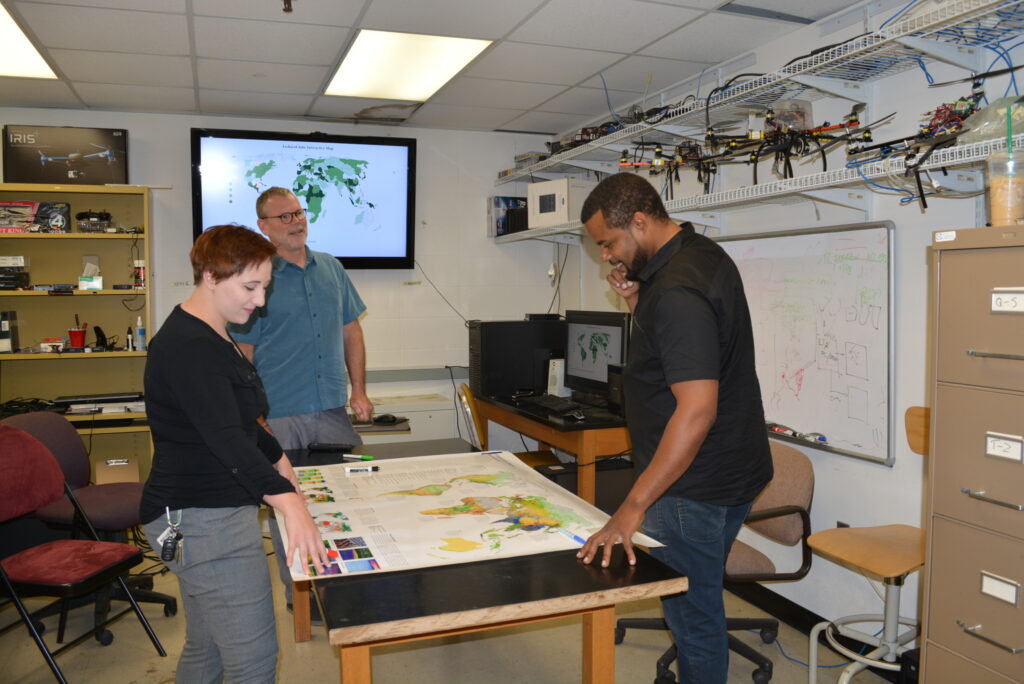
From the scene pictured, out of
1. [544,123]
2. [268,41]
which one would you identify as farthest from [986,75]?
[544,123]

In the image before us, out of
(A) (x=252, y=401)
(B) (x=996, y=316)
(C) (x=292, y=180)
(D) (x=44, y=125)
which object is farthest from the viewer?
(C) (x=292, y=180)

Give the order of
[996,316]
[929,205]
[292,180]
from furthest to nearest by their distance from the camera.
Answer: [292,180] < [929,205] < [996,316]

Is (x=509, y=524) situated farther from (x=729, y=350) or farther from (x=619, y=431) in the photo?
(x=619, y=431)

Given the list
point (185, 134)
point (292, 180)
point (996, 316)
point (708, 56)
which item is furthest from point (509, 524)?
point (185, 134)

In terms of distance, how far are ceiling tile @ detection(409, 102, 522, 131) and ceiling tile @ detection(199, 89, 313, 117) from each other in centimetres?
74

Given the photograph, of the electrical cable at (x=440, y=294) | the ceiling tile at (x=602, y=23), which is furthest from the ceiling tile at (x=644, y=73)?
the electrical cable at (x=440, y=294)

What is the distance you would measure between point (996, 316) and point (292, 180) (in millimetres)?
4136

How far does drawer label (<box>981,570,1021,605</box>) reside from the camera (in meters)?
1.92

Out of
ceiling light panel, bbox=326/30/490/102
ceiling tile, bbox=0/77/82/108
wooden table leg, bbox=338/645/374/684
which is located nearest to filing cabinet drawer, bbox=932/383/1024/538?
wooden table leg, bbox=338/645/374/684

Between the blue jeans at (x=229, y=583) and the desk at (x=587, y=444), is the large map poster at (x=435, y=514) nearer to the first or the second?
the blue jeans at (x=229, y=583)

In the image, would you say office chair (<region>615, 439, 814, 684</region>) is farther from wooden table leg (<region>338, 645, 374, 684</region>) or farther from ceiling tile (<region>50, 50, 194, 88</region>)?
ceiling tile (<region>50, 50, 194, 88</region>)

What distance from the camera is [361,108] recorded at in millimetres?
4852

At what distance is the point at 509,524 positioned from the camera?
1864 millimetres

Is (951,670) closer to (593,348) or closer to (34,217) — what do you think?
(593,348)
